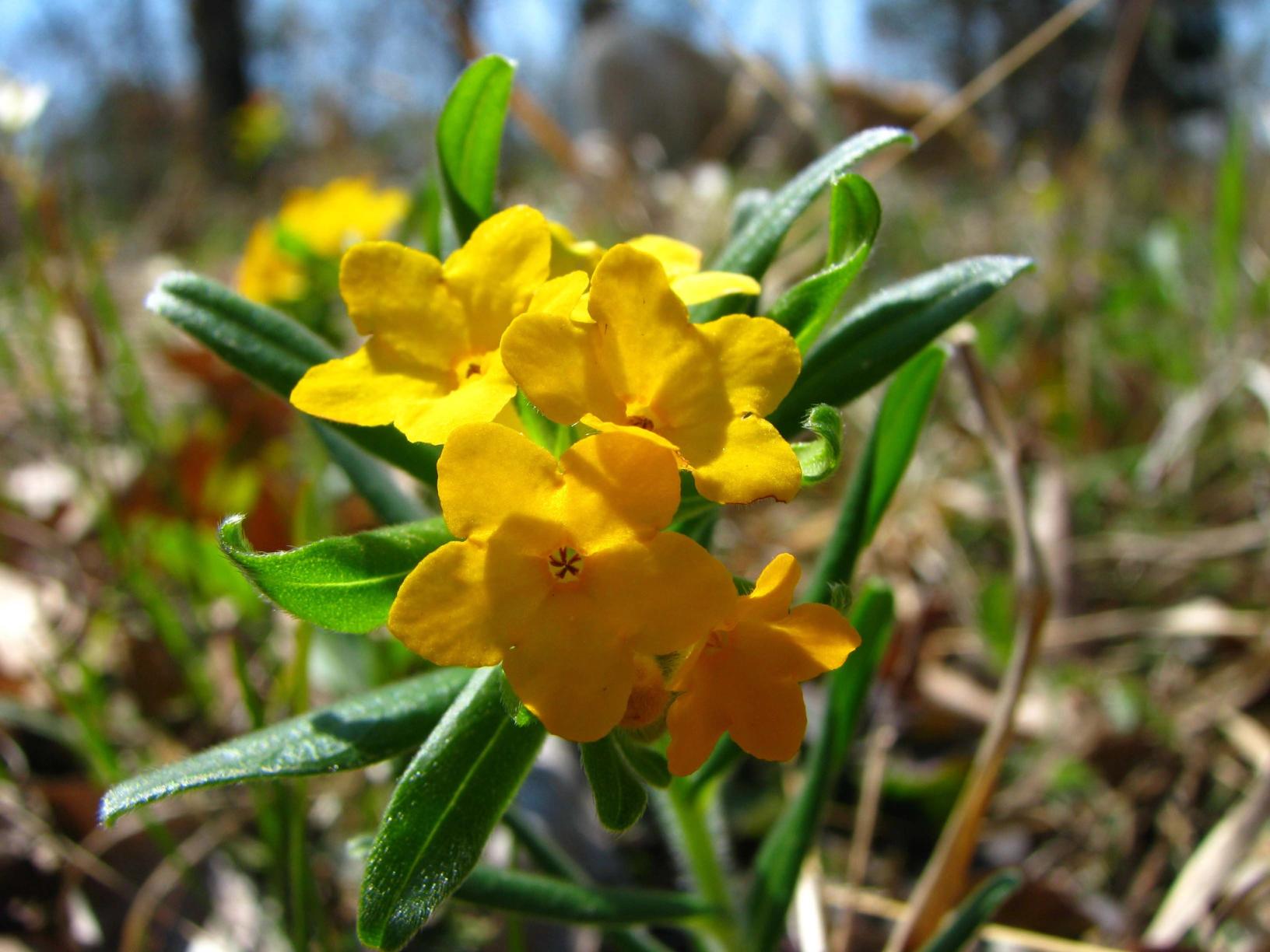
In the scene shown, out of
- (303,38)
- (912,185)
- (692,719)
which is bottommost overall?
(912,185)

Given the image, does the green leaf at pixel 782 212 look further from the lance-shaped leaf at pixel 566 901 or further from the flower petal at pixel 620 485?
the lance-shaped leaf at pixel 566 901

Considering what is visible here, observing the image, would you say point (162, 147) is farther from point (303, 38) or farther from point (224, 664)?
point (224, 664)

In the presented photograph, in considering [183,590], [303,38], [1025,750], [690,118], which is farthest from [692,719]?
[690,118]

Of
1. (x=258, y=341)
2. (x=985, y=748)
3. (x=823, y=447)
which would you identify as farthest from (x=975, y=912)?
(x=258, y=341)

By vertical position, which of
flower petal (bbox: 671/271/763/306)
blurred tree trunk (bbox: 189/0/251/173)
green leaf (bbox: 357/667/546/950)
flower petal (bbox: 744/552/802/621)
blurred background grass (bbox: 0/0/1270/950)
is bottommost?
blurred tree trunk (bbox: 189/0/251/173)

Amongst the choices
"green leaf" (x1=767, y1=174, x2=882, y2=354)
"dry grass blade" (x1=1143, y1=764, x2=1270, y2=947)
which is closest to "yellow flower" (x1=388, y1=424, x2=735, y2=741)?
"green leaf" (x1=767, y1=174, x2=882, y2=354)

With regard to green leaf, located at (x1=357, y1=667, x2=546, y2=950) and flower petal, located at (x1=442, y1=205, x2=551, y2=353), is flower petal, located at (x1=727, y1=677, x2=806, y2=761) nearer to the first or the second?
green leaf, located at (x1=357, y1=667, x2=546, y2=950)

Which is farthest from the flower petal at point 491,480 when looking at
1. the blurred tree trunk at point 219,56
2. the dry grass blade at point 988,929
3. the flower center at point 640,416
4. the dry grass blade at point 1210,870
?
the blurred tree trunk at point 219,56
